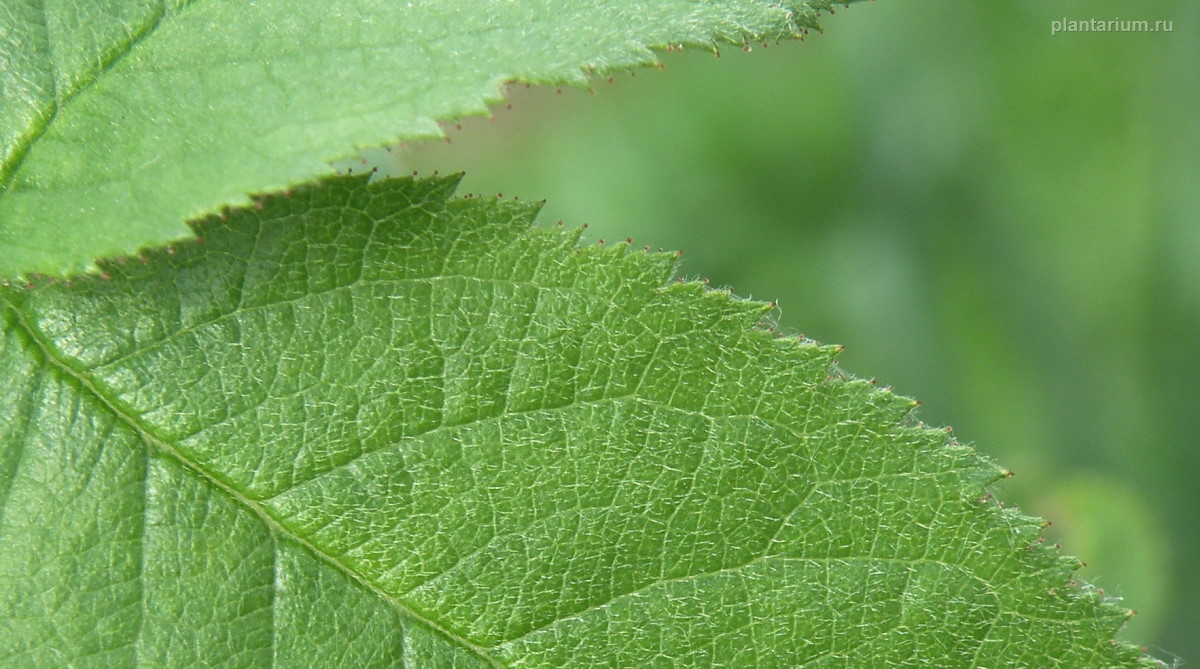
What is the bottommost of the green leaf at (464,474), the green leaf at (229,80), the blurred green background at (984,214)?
the green leaf at (464,474)

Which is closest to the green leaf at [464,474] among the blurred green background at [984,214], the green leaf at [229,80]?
the green leaf at [229,80]

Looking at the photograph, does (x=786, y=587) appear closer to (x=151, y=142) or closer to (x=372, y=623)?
(x=372, y=623)

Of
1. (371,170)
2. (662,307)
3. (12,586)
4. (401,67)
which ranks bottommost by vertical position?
(12,586)

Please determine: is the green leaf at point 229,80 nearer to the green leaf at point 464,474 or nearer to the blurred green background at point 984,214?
the green leaf at point 464,474

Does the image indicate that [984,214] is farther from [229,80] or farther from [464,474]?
[229,80]

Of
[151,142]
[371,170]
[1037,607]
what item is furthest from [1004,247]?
[151,142]

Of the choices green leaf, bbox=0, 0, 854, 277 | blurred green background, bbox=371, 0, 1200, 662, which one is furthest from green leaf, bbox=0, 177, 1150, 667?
blurred green background, bbox=371, 0, 1200, 662
